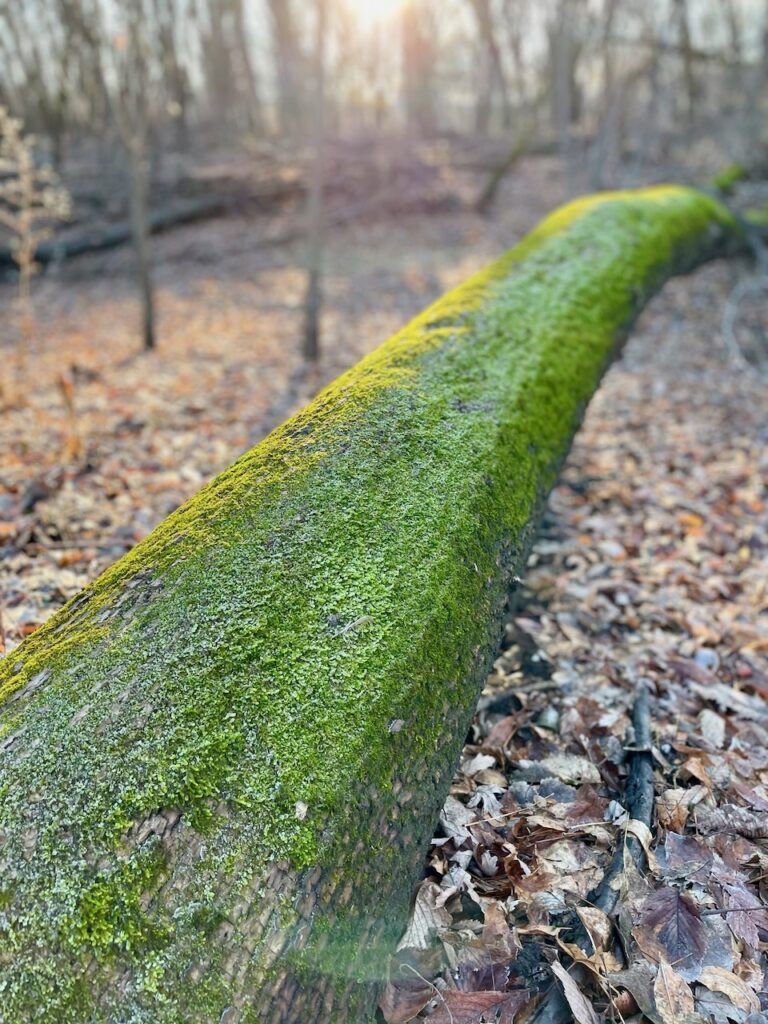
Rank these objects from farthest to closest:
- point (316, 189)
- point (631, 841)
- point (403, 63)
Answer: point (403, 63) → point (316, 189) → point (631, 841)

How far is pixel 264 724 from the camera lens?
1577mm

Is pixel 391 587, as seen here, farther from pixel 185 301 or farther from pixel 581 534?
pixel 185 301

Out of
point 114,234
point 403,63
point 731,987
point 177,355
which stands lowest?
point 731,987

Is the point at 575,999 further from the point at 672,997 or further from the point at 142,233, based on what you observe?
the point at 142,233

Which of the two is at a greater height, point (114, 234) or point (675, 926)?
point (114, 234)

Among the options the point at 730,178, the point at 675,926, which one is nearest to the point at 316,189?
the point at 730,178

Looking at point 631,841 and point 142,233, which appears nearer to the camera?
point 631,841

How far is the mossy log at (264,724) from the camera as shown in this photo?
4.40ft

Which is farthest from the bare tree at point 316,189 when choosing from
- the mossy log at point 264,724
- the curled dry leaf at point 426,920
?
the curled dry leaf at point 426,920

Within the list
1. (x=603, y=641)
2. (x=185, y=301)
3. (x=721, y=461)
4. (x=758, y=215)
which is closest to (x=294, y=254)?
(x=185, y=301)

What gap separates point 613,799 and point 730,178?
10729 mm

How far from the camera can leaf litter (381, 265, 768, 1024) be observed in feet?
5.36

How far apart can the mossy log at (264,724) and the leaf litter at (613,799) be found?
286 mm

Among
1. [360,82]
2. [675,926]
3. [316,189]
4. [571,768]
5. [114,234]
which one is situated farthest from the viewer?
[360,82]
